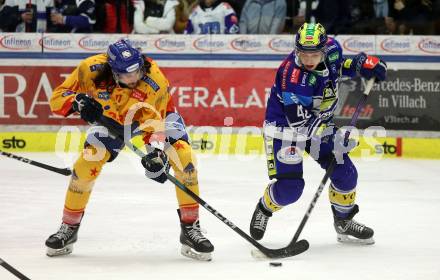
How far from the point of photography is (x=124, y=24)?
9.39 meters

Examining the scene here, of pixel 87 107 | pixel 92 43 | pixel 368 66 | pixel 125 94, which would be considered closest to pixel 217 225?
pixel 125 94

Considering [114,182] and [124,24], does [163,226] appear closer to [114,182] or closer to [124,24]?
[114,182]

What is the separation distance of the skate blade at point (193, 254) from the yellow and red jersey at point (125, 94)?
26.8 inches

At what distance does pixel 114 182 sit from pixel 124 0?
2.41m

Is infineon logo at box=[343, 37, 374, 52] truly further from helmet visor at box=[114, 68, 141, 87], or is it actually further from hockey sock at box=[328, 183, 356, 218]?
helmet visor at box=[114, 68, 141, 87]

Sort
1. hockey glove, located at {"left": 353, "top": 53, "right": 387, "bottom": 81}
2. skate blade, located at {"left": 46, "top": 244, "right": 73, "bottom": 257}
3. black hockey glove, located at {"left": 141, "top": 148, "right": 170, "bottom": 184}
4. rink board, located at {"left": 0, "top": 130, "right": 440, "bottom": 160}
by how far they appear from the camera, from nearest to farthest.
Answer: black hockey glove, located at {"left": 141, "top": 148, "right": 170, "bottom": 184} → skate blade, located at {"left": 46, "top": 244, "right": 73, "bottom": 257} → hockey glove, located at {"left": 353, "top": 53, "right": 387, "bottom": 81} → rink board, located at {"left": 0, "top": 130, "right": 440, "bottom": 160}

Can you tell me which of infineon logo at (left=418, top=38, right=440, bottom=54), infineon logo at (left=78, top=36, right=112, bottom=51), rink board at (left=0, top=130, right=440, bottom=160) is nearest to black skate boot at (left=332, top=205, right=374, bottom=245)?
rink board at (left=0, top=130, right=440, bottom=160)

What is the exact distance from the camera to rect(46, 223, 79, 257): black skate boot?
5.24m

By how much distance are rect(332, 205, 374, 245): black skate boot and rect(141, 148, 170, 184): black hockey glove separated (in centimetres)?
121

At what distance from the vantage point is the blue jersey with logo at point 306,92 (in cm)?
539

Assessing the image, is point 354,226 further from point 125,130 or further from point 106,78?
point 106,78

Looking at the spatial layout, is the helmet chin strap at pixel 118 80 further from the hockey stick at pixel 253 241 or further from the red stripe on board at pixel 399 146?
the red stripe on board at pixel 399 146

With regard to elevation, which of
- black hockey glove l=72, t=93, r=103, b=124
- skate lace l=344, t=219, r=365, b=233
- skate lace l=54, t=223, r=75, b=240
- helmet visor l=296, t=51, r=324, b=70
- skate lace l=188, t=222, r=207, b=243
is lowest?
skate lace l=54, t=223, r=75, b=240

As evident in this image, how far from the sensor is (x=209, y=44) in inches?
358
